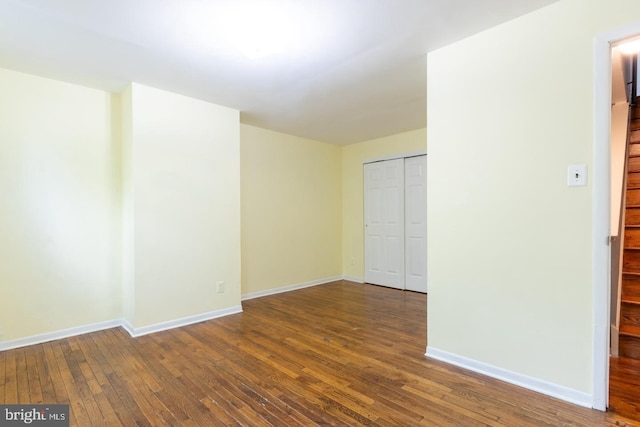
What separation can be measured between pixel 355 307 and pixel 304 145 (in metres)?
2.70

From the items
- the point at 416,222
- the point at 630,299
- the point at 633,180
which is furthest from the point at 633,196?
the point at 416,222

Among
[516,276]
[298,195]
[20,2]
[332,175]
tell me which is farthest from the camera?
[332,175]

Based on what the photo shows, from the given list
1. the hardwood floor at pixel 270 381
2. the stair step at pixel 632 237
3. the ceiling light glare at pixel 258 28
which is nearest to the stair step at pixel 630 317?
the stair step at pixel 632 237

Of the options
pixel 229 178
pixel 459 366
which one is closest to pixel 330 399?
pixel 459 366

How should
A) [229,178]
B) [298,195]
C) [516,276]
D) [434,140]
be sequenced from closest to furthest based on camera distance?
[516,276] → [434,140] → [229,178] → [298,195]

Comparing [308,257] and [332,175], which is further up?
[332,175]

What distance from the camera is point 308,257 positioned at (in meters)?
5.13

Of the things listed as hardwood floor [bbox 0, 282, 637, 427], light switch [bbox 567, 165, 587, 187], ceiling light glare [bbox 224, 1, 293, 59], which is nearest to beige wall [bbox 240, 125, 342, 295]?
hardwood floor [bbox 0, 282, 637, 427]

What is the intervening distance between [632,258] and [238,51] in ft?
12.2

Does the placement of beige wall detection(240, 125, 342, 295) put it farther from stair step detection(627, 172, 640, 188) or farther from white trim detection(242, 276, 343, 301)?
stair step detection(627, 172, 640, 188)

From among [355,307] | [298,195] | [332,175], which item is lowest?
[355,307]

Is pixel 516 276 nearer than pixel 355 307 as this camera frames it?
Yes

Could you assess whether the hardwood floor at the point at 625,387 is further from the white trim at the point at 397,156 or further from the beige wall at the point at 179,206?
the beige wall at the point at 179,206

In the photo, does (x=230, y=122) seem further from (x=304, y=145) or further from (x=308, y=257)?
(x=308, y=257)
